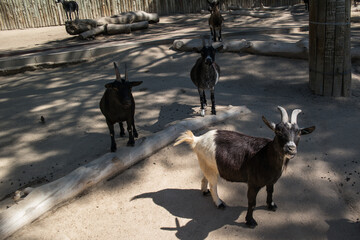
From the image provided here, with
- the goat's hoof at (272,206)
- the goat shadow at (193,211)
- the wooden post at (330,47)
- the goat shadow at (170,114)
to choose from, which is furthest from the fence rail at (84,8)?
the goat's hoof at (272,206)

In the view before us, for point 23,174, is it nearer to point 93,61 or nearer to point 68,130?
point 68,130

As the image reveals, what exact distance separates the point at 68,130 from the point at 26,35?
1308 cm

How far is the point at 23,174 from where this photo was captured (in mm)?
4445

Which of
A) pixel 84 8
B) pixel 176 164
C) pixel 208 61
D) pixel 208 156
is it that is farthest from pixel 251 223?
pixel 84 8

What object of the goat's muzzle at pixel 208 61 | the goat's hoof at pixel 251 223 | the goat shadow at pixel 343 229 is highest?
the goat's muzzle at pixel 208 61

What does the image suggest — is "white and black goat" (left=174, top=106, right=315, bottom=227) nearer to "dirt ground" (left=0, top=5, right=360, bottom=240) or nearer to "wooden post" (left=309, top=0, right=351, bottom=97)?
"dirt ground" (left=0, top=5, right=360, bottom=240)

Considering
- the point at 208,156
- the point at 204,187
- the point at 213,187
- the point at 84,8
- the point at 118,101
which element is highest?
the point at 84,8

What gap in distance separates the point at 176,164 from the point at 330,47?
4.18 metres

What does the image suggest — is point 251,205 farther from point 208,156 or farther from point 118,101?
point 118,101

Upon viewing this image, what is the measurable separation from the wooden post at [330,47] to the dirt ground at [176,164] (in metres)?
0.32

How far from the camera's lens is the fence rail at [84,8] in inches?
737

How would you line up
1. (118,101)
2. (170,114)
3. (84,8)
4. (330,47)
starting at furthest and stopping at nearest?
(84,8)
(330,47)
(170,114)
(118,101)

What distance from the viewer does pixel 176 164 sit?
4.60 metres

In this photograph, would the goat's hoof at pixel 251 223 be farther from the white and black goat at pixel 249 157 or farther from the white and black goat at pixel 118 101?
the white and black goat at pixel 118 101
